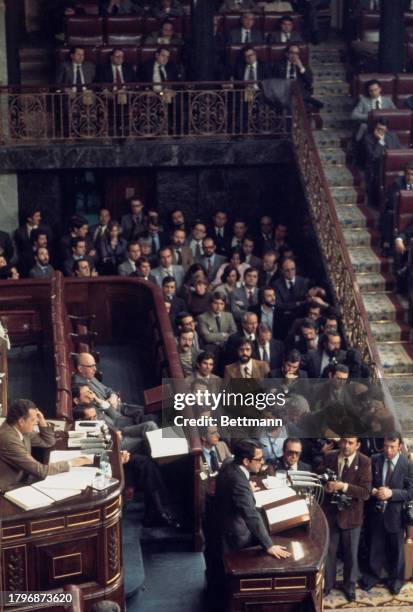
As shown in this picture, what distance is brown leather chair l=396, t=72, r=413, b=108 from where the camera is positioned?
15.0 metres

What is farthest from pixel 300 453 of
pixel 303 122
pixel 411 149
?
pixel 303 122

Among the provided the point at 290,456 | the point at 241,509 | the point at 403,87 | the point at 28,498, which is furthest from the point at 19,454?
the point at 403,87

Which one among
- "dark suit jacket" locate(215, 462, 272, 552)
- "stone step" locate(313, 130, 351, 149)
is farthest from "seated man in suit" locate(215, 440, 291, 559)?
"stone step" locate(313, 130, 351, 149)

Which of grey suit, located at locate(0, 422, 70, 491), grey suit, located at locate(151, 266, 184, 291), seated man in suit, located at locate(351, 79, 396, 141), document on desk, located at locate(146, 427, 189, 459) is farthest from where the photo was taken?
seated man in suit, located at locate(351, 79, 396, 141)

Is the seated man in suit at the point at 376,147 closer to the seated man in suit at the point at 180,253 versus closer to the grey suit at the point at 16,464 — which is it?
the seated man in suit at the point at 180,253

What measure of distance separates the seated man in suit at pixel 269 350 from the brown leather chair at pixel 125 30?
5629 mm

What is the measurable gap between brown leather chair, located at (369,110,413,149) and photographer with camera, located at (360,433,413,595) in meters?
4.98

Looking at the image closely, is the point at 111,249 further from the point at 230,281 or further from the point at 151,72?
the point at 151,72

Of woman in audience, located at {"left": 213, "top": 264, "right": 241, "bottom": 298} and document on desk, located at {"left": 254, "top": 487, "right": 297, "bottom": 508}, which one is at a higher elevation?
document on desk, located at {"left": 254, "top": 487, "right": 297, "bottom": 508}

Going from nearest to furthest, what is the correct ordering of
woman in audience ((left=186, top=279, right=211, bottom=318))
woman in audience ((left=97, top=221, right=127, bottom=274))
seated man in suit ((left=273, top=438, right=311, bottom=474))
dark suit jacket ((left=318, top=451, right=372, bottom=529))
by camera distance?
1. seated man in suit ((left=273, top=438, right=311, bottom=474))
2. dark suit jacket ((left=318, top=451, right=372, bottom=529))
3. woman in audience ((left=186, top=279, right=211, bottom=318))
4. woman in audience ((left=97, top=221, right=127, bottom=274))

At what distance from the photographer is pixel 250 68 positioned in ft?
49.4

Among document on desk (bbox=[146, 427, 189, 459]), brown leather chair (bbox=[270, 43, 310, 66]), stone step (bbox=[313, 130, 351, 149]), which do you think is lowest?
document on desk (bbox=[146, 427, 189, 459])

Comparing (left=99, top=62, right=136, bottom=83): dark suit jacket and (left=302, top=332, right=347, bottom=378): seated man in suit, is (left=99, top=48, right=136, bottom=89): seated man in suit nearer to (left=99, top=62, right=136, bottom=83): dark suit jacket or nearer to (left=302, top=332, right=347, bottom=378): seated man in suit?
(left=99, top=62, right=136, bottom=83): dark suit jacket

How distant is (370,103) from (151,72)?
8.15ft
